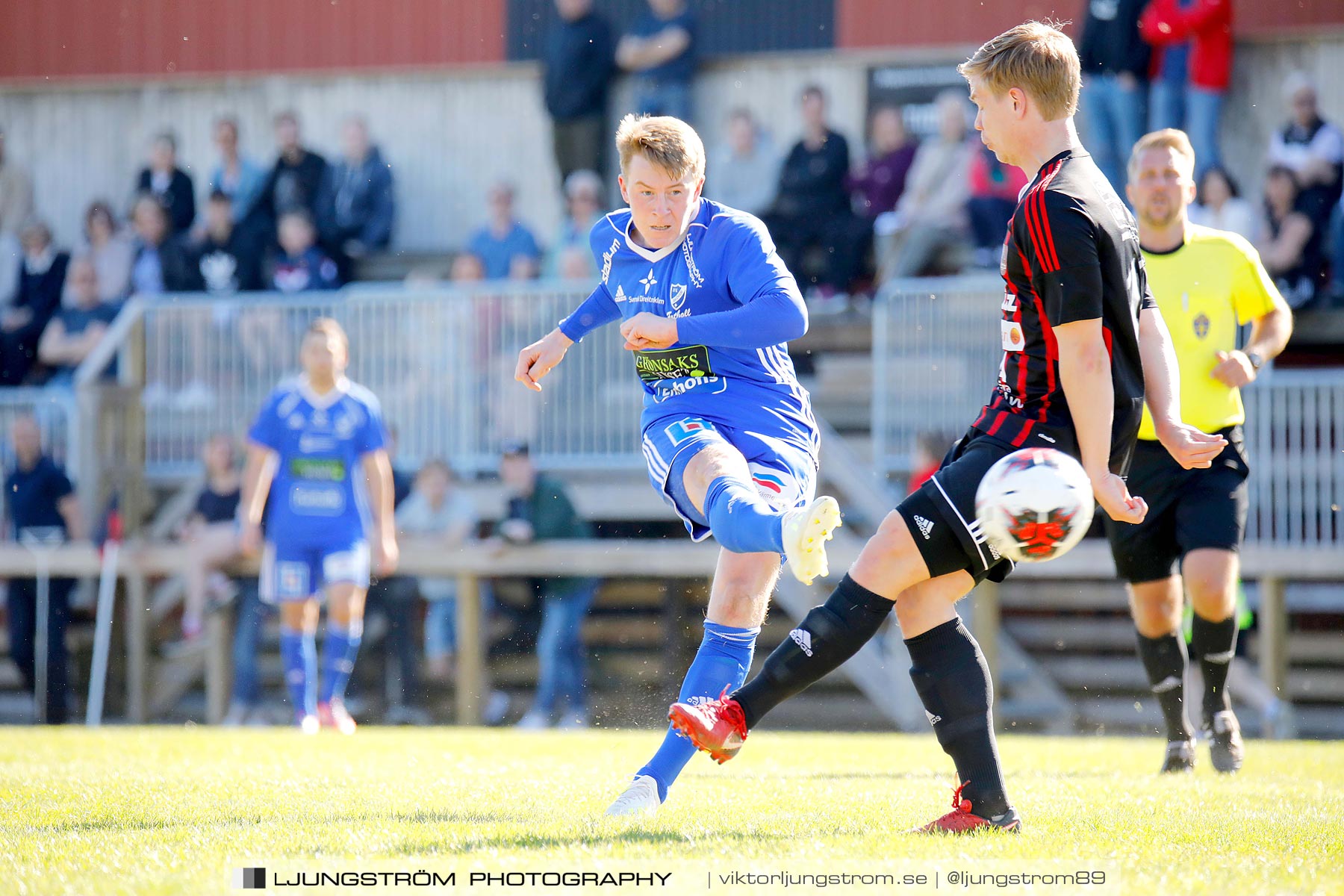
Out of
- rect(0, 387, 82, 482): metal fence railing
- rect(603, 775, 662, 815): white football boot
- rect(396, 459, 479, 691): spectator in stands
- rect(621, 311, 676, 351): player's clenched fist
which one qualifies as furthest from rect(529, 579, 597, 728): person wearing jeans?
Answer: rect(621, 311, 676, 351): player's clenched fist

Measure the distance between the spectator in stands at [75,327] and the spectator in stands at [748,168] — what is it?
562 centimetres

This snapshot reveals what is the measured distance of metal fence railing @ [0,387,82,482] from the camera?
12.4m

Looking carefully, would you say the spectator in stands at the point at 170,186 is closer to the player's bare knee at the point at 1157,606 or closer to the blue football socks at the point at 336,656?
the blue football socks at the point at 336,656

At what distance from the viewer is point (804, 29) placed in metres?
15.0

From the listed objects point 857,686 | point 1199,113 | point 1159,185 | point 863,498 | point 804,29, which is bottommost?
point 857,686

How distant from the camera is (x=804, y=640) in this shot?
3.90m

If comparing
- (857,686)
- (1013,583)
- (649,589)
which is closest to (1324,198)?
(1013,583)

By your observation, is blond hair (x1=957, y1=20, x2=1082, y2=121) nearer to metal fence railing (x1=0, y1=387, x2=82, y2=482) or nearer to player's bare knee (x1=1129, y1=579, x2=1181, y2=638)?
player's bare knee (x1=1129, y1=579, x2=1181, y2=638)

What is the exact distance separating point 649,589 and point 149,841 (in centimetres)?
861

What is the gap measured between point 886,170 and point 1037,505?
9198 mm

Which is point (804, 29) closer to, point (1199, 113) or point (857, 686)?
point (1199, 113)

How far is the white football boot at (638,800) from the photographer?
4.17m

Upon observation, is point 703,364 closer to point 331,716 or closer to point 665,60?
point 331,716

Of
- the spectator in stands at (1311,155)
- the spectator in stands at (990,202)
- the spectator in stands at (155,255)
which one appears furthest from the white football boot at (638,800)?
the spectator in stands at (155,255)
